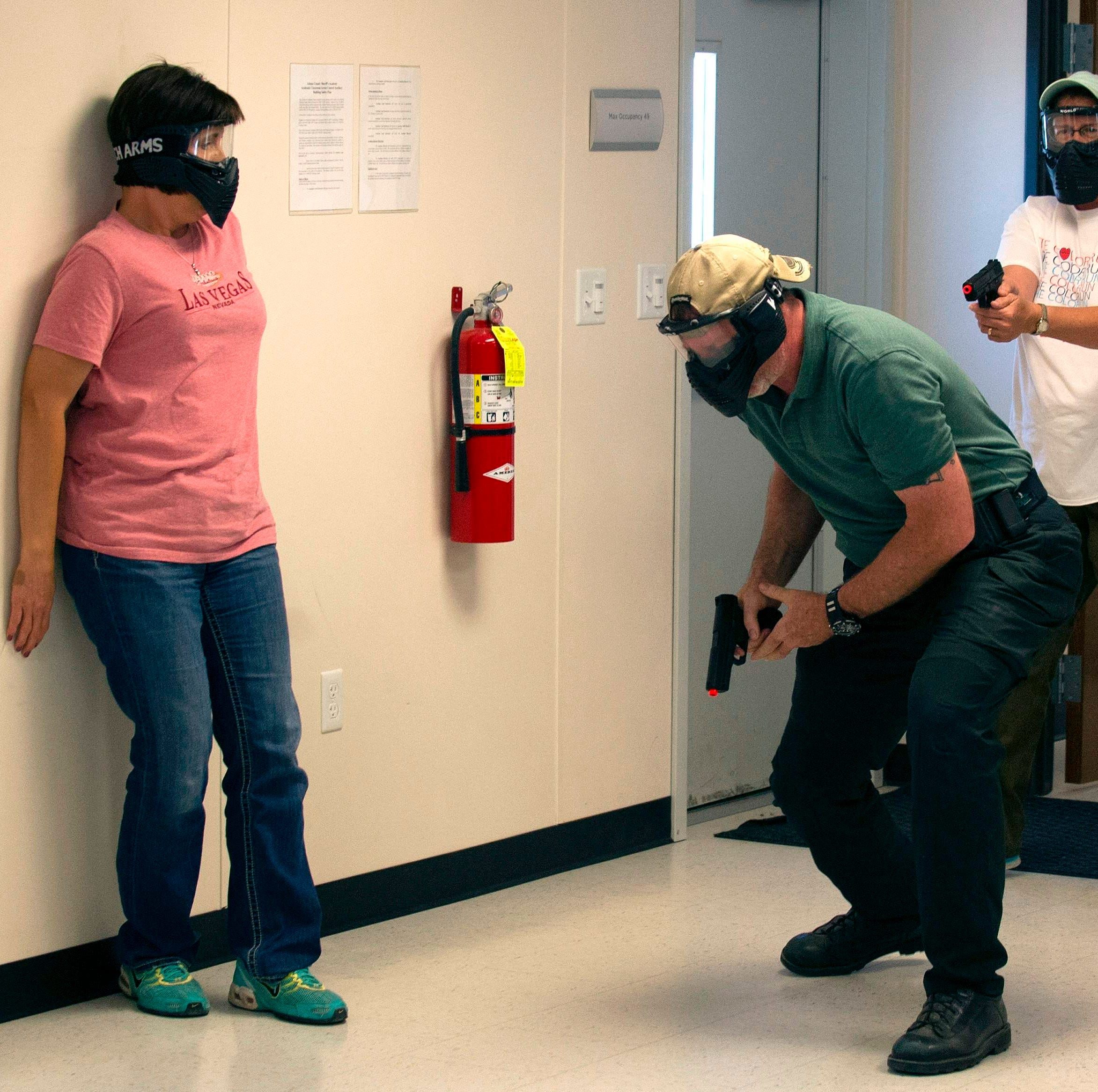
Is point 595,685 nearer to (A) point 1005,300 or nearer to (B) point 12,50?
(A) point 1005,300

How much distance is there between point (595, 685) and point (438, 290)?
3.54 feet

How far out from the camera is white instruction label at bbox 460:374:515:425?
3.48 m

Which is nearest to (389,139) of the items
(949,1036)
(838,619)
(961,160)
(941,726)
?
(838,619)

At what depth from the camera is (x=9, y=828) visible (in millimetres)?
2912

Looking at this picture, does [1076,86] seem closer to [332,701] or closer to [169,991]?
[332,701]

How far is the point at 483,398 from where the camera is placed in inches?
137

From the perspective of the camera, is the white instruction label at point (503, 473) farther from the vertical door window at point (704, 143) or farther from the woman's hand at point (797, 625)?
the vertical door window at point (704, 143)

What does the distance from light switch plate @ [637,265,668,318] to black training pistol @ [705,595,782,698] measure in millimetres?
1205

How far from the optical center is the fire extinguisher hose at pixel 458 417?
3.48m

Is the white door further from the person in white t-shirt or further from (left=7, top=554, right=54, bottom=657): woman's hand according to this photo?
(left=7, top=554, right=54, bottom=657): woman's hand

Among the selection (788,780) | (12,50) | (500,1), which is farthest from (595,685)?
(12,50)

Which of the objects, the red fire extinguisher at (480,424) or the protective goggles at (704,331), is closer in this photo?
the protective goggles at (704,331)

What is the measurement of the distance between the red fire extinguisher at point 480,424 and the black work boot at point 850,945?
109 cm

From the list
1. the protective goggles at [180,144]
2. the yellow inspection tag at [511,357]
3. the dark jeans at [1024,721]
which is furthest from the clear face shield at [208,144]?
the dark jeans at [1024,721]
